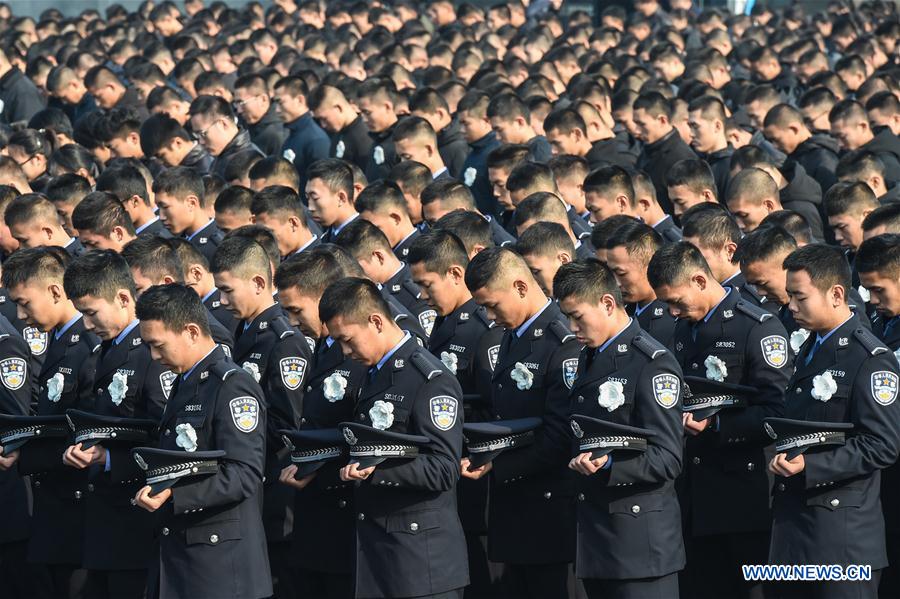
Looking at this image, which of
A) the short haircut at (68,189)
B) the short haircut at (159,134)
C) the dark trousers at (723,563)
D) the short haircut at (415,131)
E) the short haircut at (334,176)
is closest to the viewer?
the dark trousers at (723,563)

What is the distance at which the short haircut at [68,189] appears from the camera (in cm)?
984

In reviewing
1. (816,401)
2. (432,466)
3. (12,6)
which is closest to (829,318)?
(816,401)

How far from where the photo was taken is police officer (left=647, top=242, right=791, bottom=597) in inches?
256

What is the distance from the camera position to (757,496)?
21.9ft

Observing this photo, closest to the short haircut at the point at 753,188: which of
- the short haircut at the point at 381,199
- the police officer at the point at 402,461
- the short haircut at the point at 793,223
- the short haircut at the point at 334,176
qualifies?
the short haircut at the point at 793,223

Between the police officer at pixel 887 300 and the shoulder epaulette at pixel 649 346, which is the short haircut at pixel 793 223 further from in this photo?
the shoulder epaulette at pixel 649 346

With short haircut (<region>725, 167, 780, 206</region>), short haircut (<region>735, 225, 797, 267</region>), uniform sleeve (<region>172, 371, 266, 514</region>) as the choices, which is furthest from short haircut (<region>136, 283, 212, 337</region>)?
short haircut (<region>725, 167, 780, 206</region>)

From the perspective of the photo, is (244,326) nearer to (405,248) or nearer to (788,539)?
(405,248)

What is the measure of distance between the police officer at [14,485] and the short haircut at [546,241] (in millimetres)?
2556

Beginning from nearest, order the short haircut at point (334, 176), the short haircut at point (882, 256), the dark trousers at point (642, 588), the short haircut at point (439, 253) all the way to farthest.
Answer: the dark trousers at point (642, 588) < the short haircut at point (882, 256) < the short haircut at point (439, 253) < the short haircut at point (334, 176)

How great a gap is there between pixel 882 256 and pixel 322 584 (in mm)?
2854

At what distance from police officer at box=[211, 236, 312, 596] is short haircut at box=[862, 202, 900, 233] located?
A: 3149mm

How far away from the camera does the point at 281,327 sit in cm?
688

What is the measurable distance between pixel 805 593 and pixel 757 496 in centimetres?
71
